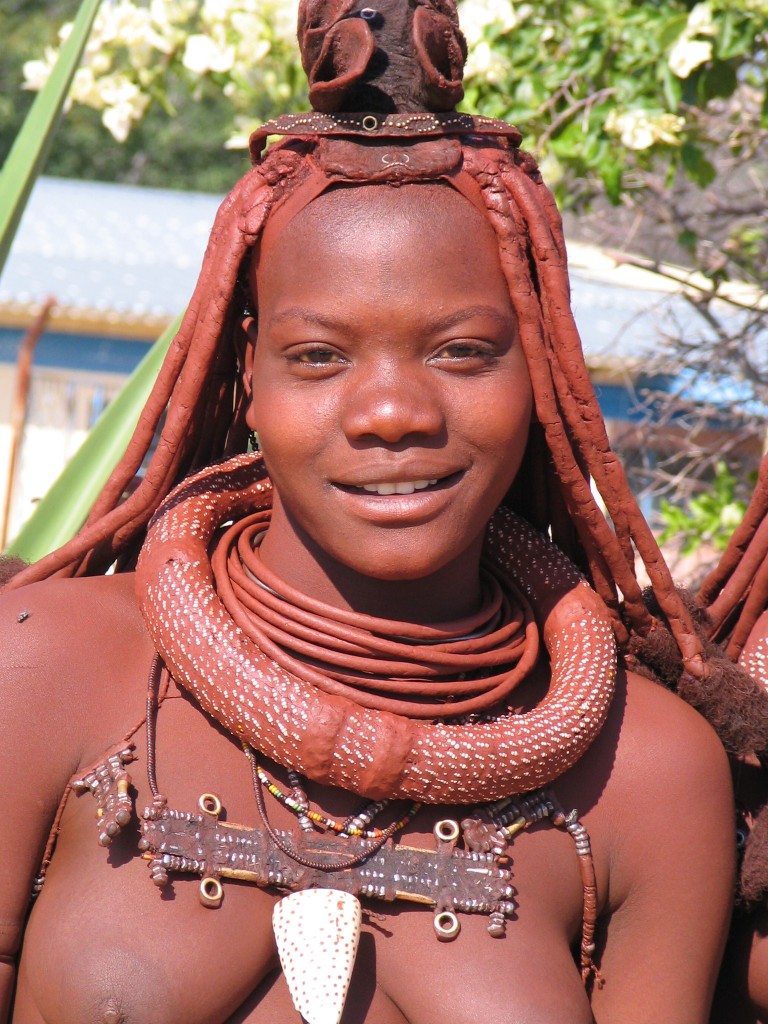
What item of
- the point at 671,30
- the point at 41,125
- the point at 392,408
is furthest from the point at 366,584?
the point at 671,30

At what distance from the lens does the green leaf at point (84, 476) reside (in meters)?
3.10

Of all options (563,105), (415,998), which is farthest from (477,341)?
(563,105)

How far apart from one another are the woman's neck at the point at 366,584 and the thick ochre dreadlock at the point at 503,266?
0.70 feet

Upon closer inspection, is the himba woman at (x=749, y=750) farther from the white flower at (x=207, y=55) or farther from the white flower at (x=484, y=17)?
the white flower at (x=207, y=55)

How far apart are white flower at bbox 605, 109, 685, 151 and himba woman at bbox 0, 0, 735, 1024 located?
1.97 metres

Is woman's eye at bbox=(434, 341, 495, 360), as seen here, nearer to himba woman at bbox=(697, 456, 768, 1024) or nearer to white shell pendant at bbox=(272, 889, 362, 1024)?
himba woman at bbox=(697, 456, 768, 1024)

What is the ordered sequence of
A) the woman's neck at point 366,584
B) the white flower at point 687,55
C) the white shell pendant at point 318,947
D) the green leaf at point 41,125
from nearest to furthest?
the white shell pendant at point 318,947 → the woman's neck at point 366,584 → the green leaf at point 41,125 → the white flower at point 687,55

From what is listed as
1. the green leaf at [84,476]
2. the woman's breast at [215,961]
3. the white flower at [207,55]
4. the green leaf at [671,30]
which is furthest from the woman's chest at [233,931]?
the white flower at [207,55]

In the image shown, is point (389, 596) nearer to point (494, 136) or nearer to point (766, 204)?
point (494, 136)

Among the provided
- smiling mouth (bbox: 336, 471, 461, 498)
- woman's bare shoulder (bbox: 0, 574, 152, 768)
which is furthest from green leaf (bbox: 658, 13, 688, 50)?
woman's bare shoulder (bbox: 0, 574, 152, 768)

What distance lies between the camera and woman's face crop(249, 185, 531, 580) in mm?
1813

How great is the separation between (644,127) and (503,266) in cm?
217

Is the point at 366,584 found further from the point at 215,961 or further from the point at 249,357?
the point at 215,961

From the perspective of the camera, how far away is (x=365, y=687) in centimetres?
190
